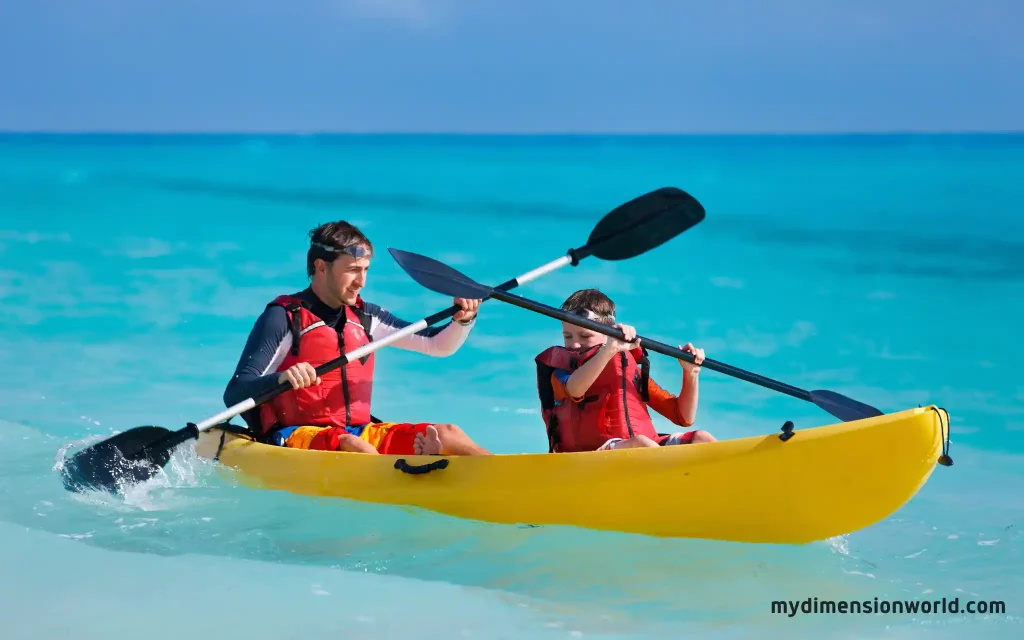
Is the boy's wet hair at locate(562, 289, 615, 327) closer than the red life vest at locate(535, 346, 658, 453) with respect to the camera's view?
No

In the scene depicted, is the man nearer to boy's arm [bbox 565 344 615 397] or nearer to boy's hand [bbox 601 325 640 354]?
boy's arm [bbox 565 344 615 397]

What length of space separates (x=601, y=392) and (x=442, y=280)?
660 mm

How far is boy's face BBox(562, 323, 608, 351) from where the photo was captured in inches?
155

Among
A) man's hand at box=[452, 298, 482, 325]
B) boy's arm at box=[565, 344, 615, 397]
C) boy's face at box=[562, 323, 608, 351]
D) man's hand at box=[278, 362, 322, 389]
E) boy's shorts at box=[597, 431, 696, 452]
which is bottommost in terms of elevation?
boy's shorts at box=[597, 431, 696, 452]

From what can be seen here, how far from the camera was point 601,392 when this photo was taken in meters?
3.82

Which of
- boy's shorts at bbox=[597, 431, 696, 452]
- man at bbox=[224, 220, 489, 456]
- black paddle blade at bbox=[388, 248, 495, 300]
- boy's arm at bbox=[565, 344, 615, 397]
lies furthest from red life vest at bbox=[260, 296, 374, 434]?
boy's shorts at bbox=[597, 431, 696, 452]

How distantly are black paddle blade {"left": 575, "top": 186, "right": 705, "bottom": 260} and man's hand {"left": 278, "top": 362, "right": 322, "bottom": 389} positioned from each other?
1181mm

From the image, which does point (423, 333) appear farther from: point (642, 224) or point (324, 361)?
point (642, 224)

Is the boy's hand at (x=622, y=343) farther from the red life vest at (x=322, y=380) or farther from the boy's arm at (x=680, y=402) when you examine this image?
the red life vest at (x=322, y=380)

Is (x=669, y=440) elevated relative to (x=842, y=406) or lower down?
lower down

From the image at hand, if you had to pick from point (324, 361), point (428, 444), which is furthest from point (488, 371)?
point (428, 444)

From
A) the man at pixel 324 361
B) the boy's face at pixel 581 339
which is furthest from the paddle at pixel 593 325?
the man at pixel 324 361

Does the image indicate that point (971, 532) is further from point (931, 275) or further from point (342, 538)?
point (931, 275)

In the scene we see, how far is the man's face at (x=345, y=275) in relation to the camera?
3988mm
